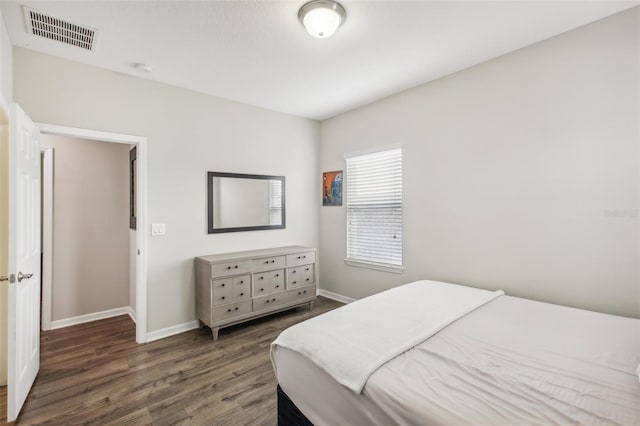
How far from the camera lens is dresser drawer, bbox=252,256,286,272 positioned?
3.44 m

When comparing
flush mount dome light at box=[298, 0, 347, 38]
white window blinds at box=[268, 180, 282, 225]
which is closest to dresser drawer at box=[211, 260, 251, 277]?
white window blinds at box=[268, 180, 282, 225]

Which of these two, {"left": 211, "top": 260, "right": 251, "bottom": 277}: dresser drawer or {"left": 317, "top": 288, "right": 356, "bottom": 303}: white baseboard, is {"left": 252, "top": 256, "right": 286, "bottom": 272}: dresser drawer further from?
{"left": 317, "top": 288, "right": 356, "bottom": 303}: white baseboard

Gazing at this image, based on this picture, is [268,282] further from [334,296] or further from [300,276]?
[334,296]

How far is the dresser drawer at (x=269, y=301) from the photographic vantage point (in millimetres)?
3426

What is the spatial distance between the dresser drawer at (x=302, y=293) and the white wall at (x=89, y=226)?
7.38 ft

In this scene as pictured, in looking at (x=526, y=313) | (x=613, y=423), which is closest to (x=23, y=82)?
(x=613, y=423)

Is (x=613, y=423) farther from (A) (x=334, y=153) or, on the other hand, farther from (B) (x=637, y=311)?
(A) (x=334, y=153)

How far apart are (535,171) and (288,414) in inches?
104

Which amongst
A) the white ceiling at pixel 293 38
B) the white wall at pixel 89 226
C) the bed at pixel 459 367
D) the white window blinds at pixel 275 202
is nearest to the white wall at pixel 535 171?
the white ceiling at pixel 293 38

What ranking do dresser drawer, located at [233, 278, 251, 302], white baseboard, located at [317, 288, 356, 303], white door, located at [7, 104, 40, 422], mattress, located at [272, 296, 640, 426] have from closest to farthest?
mattress, located at [272, 296, 640, 426] → white door, located at [7, 104, 40, 422] → dresser drawer, located at [233, 278, 251, 302] → white baseboard, located at [317, 288, 356, 303]

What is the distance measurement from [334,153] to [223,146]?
1.61 metres

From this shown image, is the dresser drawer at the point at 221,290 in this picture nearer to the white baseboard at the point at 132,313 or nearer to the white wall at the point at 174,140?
the white wall at the point at 174,140

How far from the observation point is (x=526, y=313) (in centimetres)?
208

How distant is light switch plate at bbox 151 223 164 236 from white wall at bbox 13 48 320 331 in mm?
58
